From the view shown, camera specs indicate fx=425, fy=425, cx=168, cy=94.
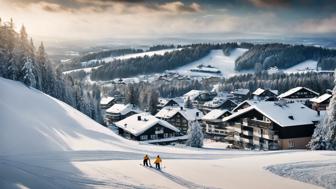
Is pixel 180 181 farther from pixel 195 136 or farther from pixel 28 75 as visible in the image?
pixel 28 75

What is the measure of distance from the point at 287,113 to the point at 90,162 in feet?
146

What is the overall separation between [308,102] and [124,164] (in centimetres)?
11322

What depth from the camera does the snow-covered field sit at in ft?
81.3

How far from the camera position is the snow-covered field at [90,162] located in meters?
24.8

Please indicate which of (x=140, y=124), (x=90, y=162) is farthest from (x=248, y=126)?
(x=90, y=162)

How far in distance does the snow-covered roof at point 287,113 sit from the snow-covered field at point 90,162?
2884 centimetres

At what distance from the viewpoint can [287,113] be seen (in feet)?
222

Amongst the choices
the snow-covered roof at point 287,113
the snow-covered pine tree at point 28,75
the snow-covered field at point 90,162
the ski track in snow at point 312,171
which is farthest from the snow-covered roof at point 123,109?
the ski track in snow at point 312,171

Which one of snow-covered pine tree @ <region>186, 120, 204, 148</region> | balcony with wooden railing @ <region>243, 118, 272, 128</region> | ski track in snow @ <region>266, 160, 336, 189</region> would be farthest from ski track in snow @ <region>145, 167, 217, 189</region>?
balcony with wooden railing @ <region>243, 118, 272, 128</region>

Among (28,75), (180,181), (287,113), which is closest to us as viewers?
(180,181)

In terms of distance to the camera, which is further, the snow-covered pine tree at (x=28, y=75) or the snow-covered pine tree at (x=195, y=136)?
the snow-covered pine tree at (x=28, y=75)

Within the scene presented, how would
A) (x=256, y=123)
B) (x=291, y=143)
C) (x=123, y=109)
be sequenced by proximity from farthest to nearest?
(x=123, y=109) → (x=256, y=123) → (x=291, y=143)

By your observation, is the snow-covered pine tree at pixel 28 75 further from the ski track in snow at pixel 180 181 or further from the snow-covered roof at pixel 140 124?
the ski track in snow at pixel 180 181

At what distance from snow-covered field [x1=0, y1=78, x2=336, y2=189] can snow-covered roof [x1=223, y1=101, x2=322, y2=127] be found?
28838mm
